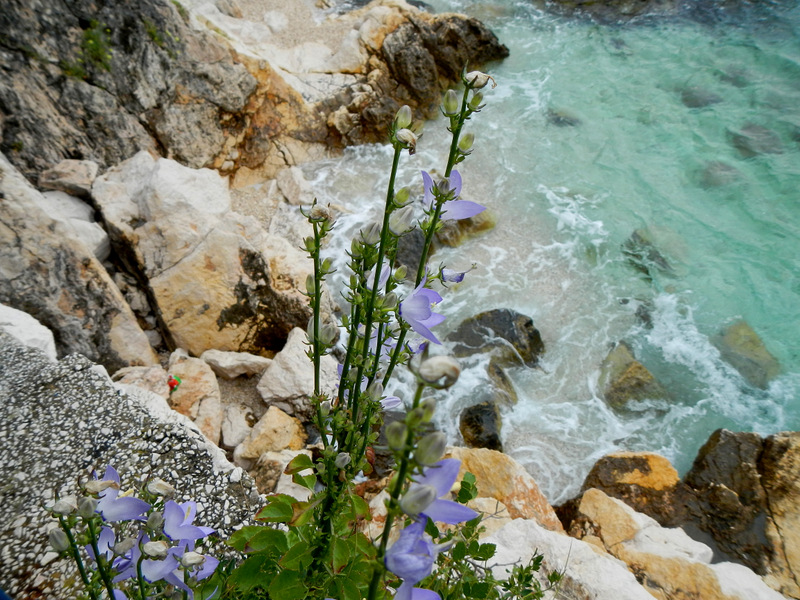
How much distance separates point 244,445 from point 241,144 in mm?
5314

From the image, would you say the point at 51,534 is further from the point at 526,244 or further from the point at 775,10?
the point at 775,10

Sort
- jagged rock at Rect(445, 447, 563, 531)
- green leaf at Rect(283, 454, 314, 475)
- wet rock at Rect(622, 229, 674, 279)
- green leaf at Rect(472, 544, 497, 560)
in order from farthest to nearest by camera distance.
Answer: wet rock at Rect(622, 229, 674, 279) < jagged rock at Rect(445, 447, 563, 531) < green leaf at Rect(472, 544, 497, 560) < green leaf at Rect(283, 454, 314, 475)

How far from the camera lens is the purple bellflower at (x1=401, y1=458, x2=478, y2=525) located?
800 mm

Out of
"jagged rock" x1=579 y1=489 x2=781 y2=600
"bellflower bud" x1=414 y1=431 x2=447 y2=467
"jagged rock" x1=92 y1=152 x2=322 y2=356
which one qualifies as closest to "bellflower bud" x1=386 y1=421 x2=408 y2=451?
"bellflower bud" x1=414 y1=431 x2=447 y2=467

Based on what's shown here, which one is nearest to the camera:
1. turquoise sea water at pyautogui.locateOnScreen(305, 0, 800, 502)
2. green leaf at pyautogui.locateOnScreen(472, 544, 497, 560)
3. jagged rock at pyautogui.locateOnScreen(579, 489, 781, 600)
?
green leaf at pyautogui.locateOnScreen(472, 544, 497, 560)

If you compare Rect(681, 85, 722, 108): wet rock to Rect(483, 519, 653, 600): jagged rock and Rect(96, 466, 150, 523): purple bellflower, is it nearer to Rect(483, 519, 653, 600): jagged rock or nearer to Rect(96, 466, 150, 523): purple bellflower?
Rect(483, 519, 653, 600): jagged rock

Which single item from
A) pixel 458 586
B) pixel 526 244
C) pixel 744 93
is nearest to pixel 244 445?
pixel 458 586

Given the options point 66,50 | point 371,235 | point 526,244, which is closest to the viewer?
point 371,235

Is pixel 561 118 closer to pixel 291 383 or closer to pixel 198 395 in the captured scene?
pixel 291 383

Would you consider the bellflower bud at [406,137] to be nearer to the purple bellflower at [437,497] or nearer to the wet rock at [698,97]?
the purple bellflower at [437,497]

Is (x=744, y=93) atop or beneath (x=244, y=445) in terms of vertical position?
atop

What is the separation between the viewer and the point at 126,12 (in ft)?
21.6

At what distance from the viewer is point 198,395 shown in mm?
4672

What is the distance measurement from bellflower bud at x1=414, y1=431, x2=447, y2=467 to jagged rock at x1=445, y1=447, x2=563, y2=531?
2.80 meters
